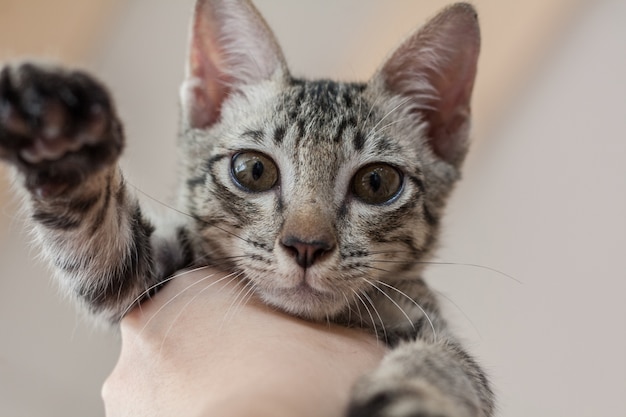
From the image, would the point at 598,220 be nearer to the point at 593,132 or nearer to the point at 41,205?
the point at 593,132

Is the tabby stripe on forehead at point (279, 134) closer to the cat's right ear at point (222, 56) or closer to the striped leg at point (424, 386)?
the cat's right ear at point (222, 56)

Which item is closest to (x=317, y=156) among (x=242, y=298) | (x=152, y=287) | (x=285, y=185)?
(x=285, y=185)

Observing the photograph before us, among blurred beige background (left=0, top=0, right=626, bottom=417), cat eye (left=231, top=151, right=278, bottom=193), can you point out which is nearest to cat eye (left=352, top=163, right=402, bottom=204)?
cat eye (left=231, top=151, right=278, bottom=193)

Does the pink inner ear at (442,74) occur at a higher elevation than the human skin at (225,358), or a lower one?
higher

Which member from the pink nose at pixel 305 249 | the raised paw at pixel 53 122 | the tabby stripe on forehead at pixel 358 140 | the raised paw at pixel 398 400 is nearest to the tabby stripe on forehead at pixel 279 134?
the tabby stripe on forehead at pixel 358 140

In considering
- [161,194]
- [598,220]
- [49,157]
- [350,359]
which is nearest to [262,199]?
[350,359]

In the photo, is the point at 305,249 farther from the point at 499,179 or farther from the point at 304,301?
the point at 499,179

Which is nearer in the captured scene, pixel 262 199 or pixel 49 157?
pixel 49 157
